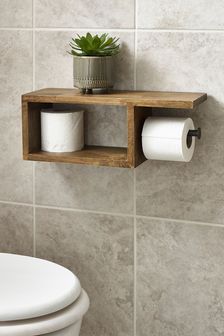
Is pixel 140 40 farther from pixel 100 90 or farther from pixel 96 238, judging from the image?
pixel 96 238

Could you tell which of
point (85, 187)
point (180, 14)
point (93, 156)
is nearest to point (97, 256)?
point (85, 187)

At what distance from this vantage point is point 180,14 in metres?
1.70

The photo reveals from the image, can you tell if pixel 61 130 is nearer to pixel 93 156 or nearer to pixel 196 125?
pixel 93 156

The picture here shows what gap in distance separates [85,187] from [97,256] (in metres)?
0.21

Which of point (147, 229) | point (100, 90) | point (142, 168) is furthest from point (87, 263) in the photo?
point (100, 90)

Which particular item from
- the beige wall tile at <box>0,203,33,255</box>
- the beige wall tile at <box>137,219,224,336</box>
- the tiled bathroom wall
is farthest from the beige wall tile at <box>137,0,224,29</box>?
the beige wall tile at <box>0,203,33,255</box>

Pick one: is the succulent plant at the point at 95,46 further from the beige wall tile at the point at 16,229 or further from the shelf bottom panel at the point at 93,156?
the beige wall tile at the point at 16,229

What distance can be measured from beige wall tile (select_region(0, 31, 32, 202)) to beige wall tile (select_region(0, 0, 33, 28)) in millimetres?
26

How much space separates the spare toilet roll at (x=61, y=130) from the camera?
176 cm

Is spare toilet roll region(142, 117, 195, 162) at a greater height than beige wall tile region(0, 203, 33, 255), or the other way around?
spare toilet roll region(142, 117, 195, 162)

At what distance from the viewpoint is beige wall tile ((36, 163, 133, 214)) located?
1.85m

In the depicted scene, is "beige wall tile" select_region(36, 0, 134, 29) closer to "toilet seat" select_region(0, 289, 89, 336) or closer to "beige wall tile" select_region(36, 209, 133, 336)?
"beige wall tile" select_region(36, 209, 133, 336)

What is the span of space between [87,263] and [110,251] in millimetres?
89

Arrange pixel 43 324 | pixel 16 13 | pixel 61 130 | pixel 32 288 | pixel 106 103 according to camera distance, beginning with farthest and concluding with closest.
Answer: pixel 16 13 < pixel 61 130 < pixel 106 103 < pixel 32 288 < pixel 43 324
